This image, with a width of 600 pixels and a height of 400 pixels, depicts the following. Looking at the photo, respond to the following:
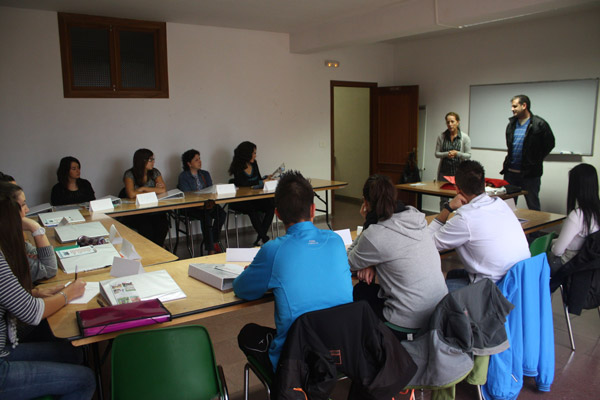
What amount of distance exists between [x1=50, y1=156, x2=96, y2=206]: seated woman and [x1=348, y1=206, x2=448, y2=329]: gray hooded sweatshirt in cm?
362

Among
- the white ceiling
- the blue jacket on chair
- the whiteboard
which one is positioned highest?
the white ceiling

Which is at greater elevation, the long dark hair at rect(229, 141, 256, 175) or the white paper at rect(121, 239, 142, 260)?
the long dark hair at rect(229, 141, 256, 175)

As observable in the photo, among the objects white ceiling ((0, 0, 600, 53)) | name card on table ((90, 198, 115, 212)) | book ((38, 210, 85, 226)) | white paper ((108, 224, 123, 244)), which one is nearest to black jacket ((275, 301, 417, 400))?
white paper ((108, 224, 123, 244))

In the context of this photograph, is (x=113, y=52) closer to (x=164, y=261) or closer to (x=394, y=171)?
(x=164, y=261)

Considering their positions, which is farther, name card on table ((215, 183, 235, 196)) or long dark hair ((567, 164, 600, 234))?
name card on table ((215, 183, 235, 196))

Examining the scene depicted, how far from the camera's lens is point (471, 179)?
2.56 meters

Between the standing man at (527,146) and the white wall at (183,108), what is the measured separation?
8.95ft

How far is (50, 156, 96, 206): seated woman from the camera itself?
466 centimetres

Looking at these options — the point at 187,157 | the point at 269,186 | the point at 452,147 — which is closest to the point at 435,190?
the point at 452,147

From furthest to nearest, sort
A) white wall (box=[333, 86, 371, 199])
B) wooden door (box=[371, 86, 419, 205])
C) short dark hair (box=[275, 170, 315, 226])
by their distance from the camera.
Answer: white wall (box=[333, 86, 371, 199]), wooden door (box=[371, 86, 419, 205]), short dark hair (box=[275, 170, 315, 226])

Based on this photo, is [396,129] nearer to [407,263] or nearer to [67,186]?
[67,186]

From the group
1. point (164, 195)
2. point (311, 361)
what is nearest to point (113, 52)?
point (164, 195)

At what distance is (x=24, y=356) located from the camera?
174 centimetres

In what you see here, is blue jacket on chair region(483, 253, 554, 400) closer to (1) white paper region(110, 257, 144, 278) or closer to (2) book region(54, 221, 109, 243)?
(1) white paper region(110, 257, 144, 278)
